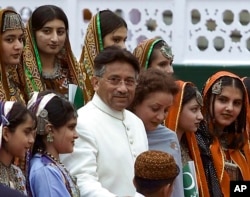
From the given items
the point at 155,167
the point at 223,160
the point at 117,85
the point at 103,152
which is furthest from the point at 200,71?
the point at 155,167

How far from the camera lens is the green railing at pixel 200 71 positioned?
1186 cm

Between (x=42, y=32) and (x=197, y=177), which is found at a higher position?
(x=42, y=32)

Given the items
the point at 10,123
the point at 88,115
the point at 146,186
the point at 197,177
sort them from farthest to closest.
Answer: the point at 197,177
the point at 88,115
the point at 10,123
the point at 146,186

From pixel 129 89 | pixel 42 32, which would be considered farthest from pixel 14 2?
pixel 129 89

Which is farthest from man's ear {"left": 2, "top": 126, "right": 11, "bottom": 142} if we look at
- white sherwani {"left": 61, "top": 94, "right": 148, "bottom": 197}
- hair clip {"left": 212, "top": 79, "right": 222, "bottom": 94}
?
hair clip {"left": 212, "top": 79, "right": 222, "bottom": 94}

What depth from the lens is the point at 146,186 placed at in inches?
249

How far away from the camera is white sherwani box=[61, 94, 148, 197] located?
694 centimetres

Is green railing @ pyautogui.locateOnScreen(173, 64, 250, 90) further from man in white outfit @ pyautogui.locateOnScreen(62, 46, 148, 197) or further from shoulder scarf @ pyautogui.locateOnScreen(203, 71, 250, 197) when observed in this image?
man in white outfit @ pyautogui.locateOnScreen(62, 46, 148, 197)

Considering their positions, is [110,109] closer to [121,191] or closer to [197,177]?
[121,191]

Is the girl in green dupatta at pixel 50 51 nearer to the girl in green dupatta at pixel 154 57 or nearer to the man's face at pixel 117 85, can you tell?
the girl in green dupatta at pixel 154 57

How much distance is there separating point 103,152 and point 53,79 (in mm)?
1405

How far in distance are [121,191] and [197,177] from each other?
1.39m

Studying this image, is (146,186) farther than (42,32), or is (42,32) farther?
(42,32)

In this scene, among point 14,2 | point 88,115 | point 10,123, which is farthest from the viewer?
point 14,2
